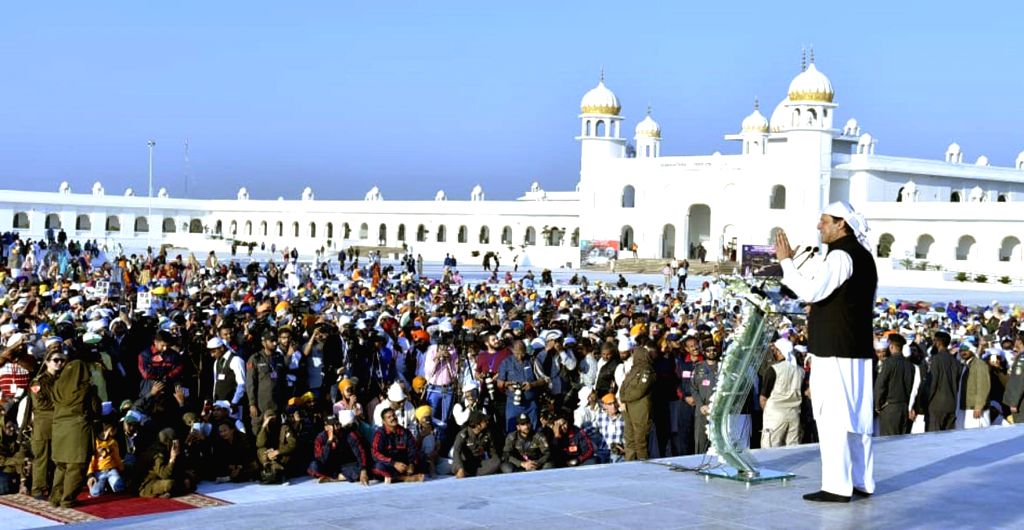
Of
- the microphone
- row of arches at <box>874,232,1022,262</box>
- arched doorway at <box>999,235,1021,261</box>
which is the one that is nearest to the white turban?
the microphone

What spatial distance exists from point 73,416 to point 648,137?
5683cm

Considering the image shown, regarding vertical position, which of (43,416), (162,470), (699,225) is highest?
(699,225)

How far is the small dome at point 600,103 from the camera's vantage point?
59281 mm

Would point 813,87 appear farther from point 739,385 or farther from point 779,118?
point 739,385

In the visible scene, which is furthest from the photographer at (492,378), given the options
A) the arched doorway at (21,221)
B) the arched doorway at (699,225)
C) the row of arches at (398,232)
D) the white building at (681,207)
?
the arched doorway at (21,221)

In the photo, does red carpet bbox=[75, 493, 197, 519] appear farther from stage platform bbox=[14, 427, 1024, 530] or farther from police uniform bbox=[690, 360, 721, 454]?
police uniform bbox=[690, 360, 721, 454]

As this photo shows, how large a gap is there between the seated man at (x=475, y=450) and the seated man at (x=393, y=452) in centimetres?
32

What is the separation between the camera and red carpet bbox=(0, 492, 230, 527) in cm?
804

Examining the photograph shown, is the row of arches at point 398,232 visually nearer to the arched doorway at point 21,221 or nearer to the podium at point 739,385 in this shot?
the arched doorway at point 21,221

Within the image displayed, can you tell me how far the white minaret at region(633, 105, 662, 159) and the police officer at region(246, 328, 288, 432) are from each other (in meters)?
54.4

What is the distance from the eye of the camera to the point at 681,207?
55719 mm

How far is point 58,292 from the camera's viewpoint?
698 inches

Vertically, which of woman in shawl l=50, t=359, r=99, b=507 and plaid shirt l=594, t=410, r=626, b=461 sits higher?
woman in shawl l=50, t=359, r=99, b=507

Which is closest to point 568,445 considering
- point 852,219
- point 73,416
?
point 73,416
